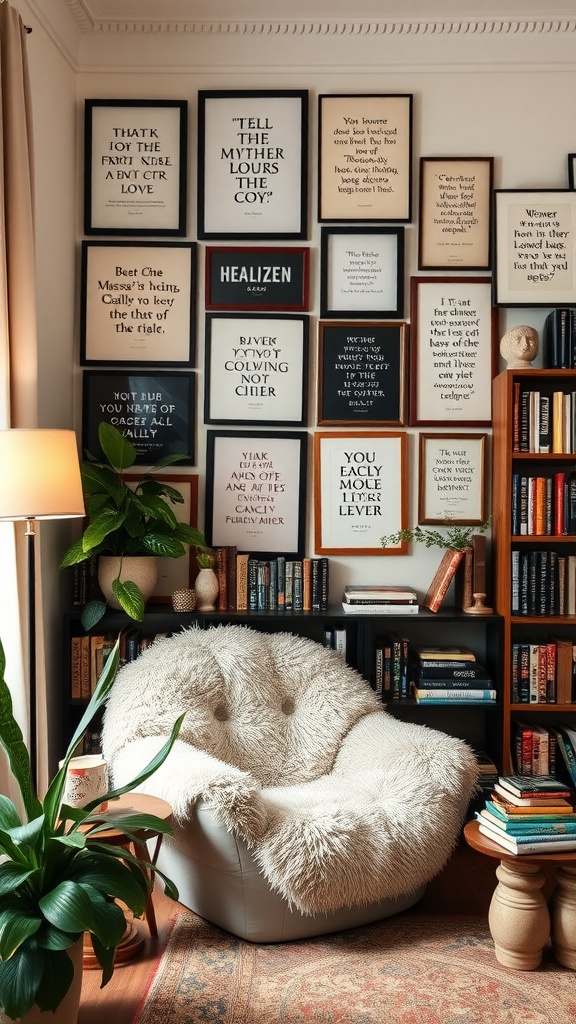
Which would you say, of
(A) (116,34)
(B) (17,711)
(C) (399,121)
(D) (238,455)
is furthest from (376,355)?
(B) (17,711)

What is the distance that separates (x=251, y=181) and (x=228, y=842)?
2468mm

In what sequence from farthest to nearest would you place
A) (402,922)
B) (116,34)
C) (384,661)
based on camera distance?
(116,34), (384,661), (402,922)

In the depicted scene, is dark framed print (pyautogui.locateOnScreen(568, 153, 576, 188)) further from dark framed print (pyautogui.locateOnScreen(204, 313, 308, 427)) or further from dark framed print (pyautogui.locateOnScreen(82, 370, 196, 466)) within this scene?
dark framed print (pyautogui.locateOnScreen(82, 370, 196, 466))

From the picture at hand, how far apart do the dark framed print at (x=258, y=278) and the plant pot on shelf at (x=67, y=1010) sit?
7.78 ft

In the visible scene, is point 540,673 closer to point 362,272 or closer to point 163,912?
point 163,912

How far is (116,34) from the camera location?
11.0ft

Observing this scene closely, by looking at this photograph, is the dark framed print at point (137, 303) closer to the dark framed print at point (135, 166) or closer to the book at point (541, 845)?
the dark framed print at point (135, 166)

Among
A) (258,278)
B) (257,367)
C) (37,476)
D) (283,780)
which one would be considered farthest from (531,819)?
(258,278)

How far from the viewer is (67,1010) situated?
1.76m

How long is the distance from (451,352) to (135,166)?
1466 mm

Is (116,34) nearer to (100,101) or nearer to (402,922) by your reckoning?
(100,101)

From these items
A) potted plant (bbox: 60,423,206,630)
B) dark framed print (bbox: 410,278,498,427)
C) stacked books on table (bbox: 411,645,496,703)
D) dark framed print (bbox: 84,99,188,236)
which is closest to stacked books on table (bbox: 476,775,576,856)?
stacked books on table (bbox: 411,645,496,703)

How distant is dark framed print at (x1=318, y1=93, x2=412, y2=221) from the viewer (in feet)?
11.0

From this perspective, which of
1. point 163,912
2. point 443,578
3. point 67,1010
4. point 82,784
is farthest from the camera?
point 443,578
